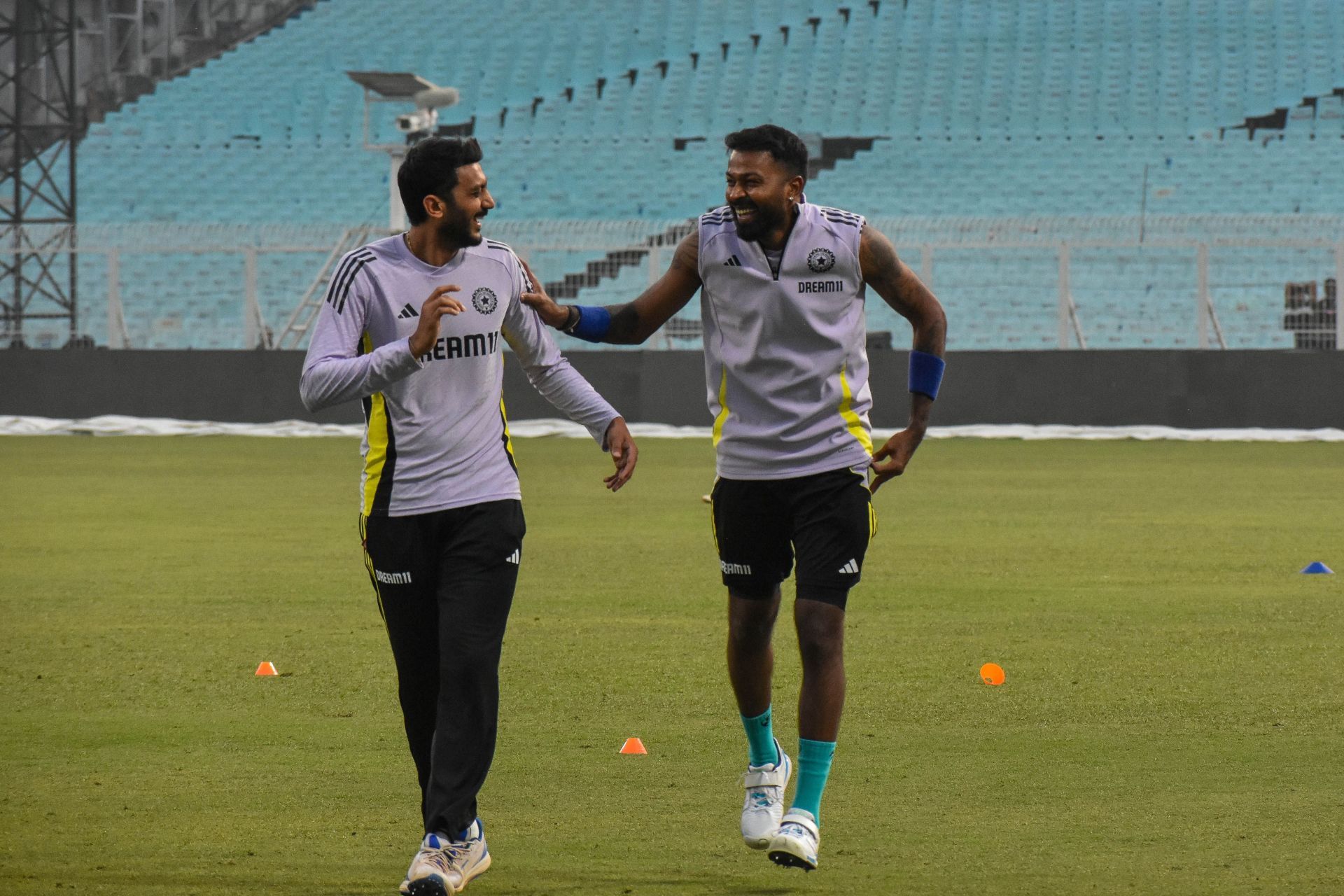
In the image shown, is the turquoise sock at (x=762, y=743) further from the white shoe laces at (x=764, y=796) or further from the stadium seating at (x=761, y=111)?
the stadium seating at (x=761, y=111)

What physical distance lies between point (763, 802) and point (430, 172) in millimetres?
1819

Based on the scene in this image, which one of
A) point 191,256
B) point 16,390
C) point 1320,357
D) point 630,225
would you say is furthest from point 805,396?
point 630,225

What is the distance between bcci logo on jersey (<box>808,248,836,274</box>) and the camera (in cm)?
553

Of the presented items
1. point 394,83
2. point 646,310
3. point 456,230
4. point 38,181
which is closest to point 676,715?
point 646,310

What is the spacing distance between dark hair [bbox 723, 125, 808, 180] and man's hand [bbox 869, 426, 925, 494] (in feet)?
2.56

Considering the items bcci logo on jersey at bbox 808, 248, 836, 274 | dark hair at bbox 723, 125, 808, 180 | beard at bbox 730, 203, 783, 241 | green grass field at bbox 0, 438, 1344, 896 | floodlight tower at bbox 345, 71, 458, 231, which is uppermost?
dark hair at bbox 723, 125, 808, 180

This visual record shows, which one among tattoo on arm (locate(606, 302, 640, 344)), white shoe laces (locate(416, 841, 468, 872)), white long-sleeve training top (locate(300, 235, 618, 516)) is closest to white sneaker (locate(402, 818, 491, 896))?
white shoe laces (locate(416, 841, 468, 872))

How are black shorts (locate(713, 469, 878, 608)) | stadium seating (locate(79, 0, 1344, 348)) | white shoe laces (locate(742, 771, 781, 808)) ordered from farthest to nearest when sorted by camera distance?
1. stadium seating (locate(79, 0, 1344, 348))
2. black shorts (locate(713, 469, 878, 608))
3. white shoe laces (locate(742, 771, 781, 808))

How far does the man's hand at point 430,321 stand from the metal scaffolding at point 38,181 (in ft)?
80.4

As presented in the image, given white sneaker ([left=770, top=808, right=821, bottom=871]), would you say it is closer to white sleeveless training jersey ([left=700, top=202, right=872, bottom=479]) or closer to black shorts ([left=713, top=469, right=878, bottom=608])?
black shorts ([left=713, top=469, right=878, bottom=608])

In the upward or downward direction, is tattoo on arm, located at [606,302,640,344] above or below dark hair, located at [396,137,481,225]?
below

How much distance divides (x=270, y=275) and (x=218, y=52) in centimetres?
2111

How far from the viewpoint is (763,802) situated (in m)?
5.26

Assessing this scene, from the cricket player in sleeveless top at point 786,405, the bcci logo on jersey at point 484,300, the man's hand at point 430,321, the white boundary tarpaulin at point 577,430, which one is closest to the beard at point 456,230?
the bcci logo on jersey at point 484,300
